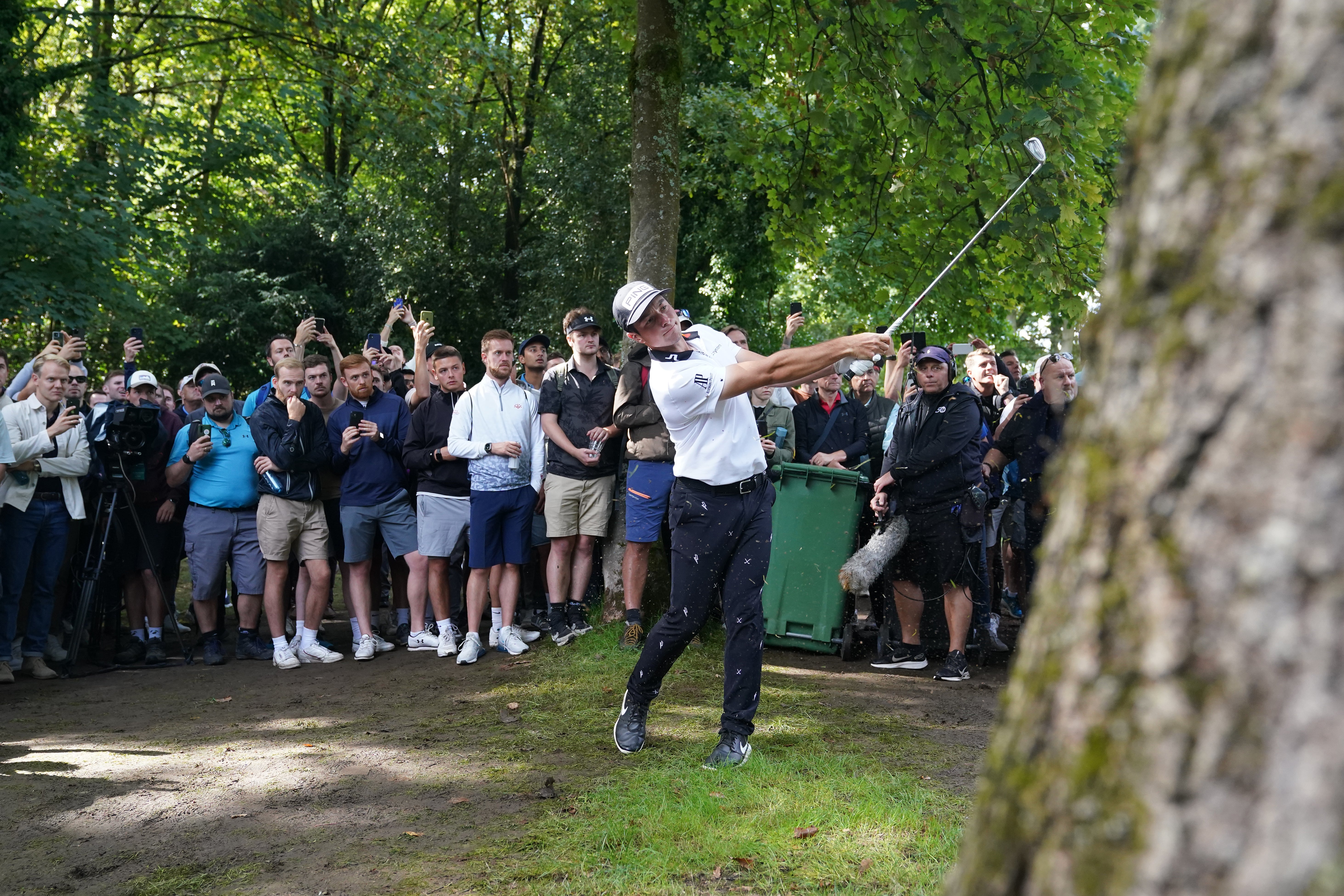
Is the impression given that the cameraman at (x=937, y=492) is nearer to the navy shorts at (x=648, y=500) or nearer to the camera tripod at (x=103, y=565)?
the navy shorts at (x=648, y=500)

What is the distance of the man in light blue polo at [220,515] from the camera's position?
9.16 metres

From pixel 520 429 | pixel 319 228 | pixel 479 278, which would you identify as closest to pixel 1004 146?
pixel 520 429

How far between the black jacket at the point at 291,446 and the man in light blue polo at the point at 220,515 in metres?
0.27

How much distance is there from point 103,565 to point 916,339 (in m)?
6.86

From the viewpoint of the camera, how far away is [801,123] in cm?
1041

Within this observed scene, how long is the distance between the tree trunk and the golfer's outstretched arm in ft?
11.5

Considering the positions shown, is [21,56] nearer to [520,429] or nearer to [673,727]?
[520,429]

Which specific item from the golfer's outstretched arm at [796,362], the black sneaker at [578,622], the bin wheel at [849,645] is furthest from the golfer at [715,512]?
the black sneaker at [578,622]

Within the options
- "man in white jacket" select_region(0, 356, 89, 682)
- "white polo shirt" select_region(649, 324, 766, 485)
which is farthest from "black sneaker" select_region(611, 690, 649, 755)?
"man in white jacket" select_region(0, 356, 89, 682)

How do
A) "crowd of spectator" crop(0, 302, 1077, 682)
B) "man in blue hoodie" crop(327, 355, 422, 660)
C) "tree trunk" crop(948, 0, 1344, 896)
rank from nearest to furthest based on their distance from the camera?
1. "tree trunk" crop(948, 0, 1344, 896)
2. "crowd of spectator" crop(0, 302, 1077, 682)
3. "man in blue hoodie" crop(327, 355, 422, 660)

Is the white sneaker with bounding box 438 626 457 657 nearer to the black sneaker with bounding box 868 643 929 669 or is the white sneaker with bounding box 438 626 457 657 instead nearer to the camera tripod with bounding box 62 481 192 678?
the camera tripod with bounding box 62 481 192 678

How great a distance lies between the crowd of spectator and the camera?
826 centimetres

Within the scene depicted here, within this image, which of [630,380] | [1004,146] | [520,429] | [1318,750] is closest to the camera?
[1318,750]

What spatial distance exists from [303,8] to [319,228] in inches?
400
